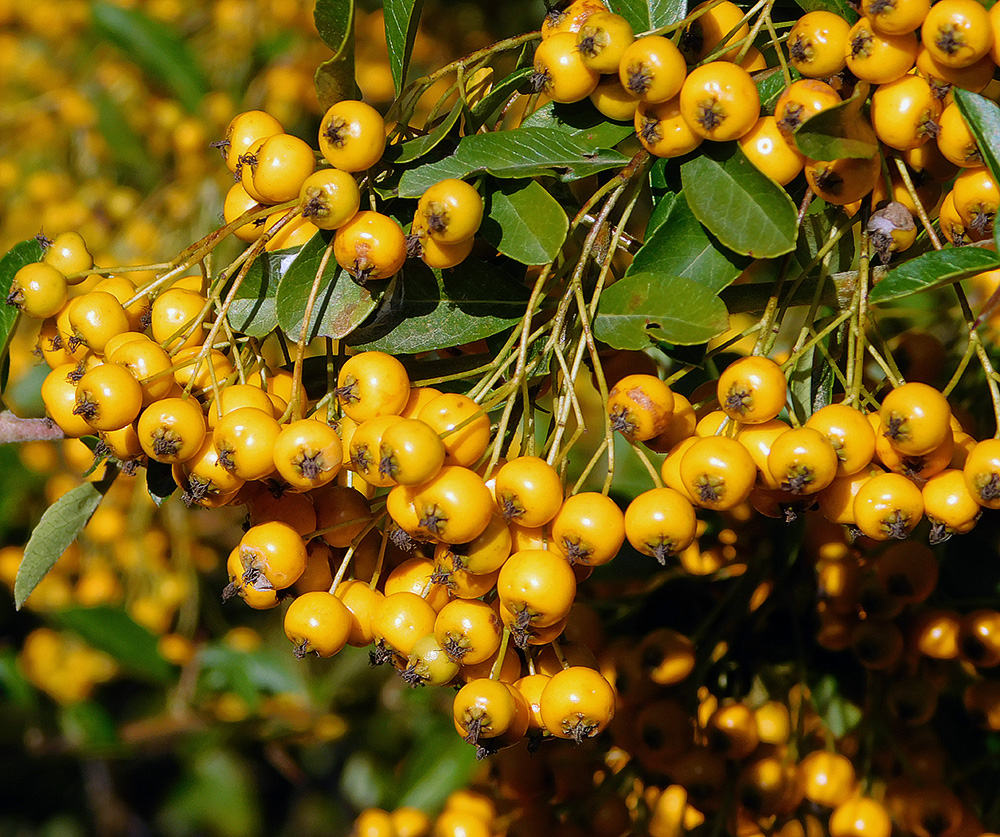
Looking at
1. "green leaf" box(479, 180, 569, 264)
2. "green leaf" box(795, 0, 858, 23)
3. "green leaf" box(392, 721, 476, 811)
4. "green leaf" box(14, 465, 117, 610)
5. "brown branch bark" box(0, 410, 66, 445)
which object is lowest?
"green leaf" box(392, 721, 476, 811)

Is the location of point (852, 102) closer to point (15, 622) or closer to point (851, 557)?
point (851, 557)

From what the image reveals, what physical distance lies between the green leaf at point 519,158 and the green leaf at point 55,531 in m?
0.60

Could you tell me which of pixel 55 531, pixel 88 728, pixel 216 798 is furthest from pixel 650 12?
pixel 216 798

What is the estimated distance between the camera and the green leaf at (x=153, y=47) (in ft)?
8.23

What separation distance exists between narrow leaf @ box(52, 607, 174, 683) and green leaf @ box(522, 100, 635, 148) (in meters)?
1.58

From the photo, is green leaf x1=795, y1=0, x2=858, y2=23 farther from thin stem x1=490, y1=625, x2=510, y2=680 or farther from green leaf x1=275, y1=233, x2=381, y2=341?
thin stem x1=490, y1=625, x2=510, y2=680

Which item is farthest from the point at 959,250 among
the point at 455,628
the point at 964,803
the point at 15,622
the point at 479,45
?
the point at 15,622

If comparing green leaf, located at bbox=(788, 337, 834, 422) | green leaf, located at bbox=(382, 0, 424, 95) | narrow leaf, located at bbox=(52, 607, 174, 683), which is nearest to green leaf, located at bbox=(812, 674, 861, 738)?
green leaf, located at bbox=(788, 337, 834, 422)

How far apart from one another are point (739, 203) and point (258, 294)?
0.50 metres

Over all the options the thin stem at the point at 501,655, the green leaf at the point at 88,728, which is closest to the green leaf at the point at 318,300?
the thin stem at the point at 501,655

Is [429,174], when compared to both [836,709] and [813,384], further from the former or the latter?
[836,709]

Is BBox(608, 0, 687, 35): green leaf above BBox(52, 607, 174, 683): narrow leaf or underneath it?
above

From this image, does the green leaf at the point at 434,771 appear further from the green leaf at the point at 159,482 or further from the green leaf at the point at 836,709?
the green leaf at the point at 159,482

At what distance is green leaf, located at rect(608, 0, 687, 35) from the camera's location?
0.96 metres
